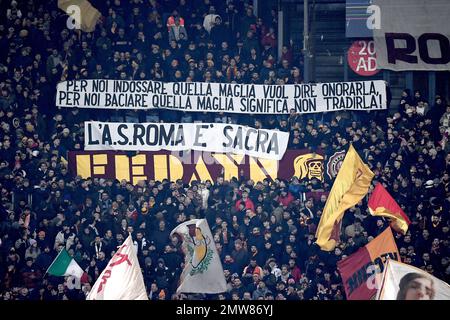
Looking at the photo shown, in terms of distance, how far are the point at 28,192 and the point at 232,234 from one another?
376cm

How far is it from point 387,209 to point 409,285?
4162 millimetres

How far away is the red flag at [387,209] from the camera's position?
18469 millimetres

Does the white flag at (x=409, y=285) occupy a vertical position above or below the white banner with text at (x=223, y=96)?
below

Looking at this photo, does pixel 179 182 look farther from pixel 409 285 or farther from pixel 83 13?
pixel 409 285

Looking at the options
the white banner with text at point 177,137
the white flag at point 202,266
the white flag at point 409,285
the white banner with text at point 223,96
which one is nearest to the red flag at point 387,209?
the white flag at point 202,266

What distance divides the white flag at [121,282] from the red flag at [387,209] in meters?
4.18

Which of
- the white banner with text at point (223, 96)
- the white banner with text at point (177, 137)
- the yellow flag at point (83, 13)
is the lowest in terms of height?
the white banner with text at point (177, 137)

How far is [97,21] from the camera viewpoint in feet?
79.4

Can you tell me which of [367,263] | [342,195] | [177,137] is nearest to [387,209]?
[342,195]

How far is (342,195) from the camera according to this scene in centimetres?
1884

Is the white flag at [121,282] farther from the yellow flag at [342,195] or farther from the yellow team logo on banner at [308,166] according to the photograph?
the yellow team logo on banner at [308,166]

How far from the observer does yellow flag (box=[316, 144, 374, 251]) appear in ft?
61.2
